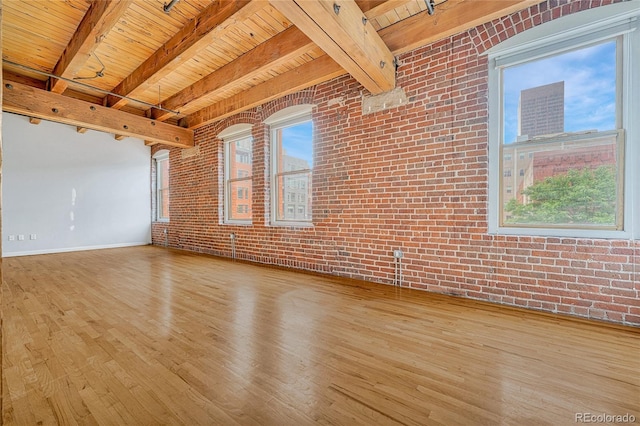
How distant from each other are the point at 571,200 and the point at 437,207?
1.19 m

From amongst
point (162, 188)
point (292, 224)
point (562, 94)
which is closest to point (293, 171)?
point (292, 224)

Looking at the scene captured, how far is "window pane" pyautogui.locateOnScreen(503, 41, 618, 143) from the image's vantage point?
8.42 ft

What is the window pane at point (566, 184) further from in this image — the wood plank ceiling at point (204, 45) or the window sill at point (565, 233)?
the wood plank ceiling at point (204, 45)

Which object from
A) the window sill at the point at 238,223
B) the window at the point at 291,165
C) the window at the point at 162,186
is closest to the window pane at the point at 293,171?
the window at the point at 291,165

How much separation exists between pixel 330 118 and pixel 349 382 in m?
3.46

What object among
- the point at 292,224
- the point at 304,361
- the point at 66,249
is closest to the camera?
the point at 304,361

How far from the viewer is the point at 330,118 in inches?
165

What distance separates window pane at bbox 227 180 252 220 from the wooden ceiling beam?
179 centimetres

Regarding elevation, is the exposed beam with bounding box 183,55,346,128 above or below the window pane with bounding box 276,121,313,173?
above

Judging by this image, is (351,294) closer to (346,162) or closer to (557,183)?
(346,162)

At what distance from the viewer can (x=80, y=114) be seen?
4887 millimetres

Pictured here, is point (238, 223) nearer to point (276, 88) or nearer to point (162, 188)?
point (276, 88)

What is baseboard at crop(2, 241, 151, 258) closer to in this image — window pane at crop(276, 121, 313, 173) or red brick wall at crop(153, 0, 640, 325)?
red brick wall at crop(153, 0, 640, 325)

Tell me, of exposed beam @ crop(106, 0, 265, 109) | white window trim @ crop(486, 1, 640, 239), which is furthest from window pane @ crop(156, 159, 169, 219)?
white window trim @ crop(486, 1, 640, 239)
